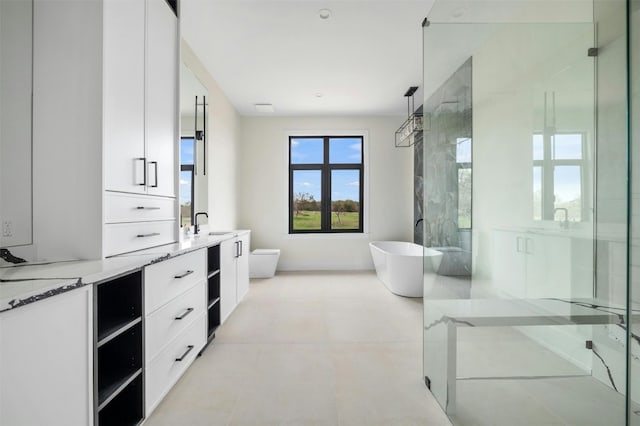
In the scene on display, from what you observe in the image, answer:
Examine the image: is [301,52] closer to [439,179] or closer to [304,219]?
[439,179]

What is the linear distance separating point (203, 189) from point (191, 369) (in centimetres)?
200

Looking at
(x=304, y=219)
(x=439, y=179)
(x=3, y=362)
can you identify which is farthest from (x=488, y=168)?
(x=304, y=219)

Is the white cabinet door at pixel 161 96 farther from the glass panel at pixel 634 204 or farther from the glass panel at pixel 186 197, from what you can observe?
the glass panel at pixel 634 204

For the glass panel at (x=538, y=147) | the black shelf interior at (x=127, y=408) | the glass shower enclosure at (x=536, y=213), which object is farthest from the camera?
the black shelf interior at (x=127, y=408)

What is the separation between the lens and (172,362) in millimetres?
1754

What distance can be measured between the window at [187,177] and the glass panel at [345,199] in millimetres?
2955

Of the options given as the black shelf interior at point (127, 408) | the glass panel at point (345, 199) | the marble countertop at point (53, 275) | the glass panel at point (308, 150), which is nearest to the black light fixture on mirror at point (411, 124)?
the glass panel at point (345, 199)

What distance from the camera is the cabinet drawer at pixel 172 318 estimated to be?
60.0 inches

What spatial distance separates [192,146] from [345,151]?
312 centimetres

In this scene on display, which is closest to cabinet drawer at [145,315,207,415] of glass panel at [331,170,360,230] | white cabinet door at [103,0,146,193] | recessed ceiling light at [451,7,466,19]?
white cabinet door at [103,0,146,193]

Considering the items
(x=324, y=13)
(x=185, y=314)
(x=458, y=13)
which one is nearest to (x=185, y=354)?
(x=185, y=314)

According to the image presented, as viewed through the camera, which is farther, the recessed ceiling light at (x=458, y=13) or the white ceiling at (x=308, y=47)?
the white ceiling at (x=308, y=47)

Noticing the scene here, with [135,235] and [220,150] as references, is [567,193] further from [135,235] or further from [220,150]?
[220,150]

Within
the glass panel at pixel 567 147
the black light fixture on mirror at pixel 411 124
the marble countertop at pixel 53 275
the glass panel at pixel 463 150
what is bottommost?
the marble countertop at pixel 53 275
